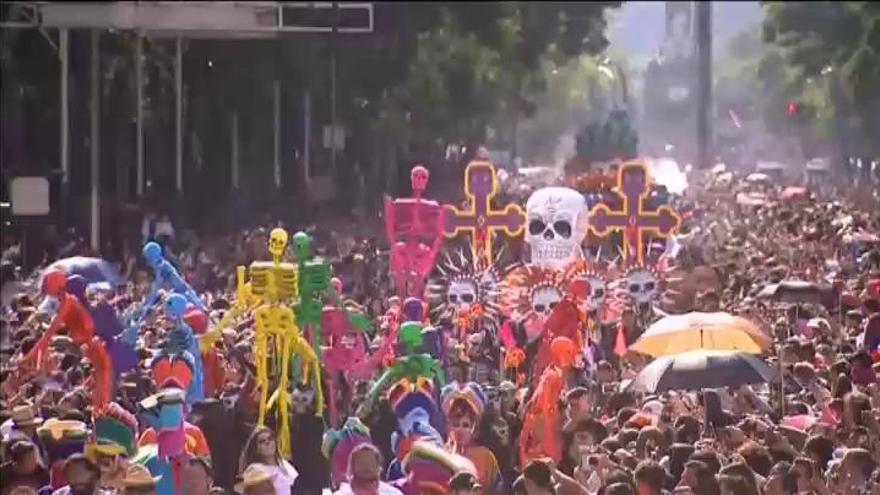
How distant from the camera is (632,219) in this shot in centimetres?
1470

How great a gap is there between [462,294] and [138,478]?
4593 mm

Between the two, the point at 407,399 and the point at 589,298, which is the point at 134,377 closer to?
the point at 407,399

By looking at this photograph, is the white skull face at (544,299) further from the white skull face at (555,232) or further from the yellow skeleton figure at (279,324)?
the yellow skeleton figure at (279,324)

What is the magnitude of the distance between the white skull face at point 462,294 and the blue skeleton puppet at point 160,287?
169 centimetres

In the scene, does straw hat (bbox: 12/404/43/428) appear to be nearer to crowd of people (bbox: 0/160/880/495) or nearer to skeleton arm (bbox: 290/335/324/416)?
crowd of people (bbox: 0/160/880/495)

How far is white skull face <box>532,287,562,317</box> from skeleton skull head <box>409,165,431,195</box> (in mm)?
1180

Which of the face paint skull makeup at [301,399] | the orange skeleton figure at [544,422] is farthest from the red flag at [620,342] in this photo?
the face paint skull makeup at [301,399]

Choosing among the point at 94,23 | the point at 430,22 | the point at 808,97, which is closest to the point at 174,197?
the point at 94,23

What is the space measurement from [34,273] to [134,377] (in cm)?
148

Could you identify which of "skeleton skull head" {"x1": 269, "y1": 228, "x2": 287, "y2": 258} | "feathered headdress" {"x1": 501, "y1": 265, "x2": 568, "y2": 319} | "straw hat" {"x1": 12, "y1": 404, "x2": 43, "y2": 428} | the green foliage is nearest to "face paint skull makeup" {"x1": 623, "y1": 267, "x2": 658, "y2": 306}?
"feathered headdress" {"x1": 501, "y1": 265, "x2": 568, "y2": 319}

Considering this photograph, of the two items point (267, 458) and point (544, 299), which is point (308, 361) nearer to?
point (267, 458)

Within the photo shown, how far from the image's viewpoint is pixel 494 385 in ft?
39.0

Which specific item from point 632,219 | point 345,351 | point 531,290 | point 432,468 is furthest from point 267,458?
point 632,219

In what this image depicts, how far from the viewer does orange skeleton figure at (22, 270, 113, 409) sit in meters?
11.5
